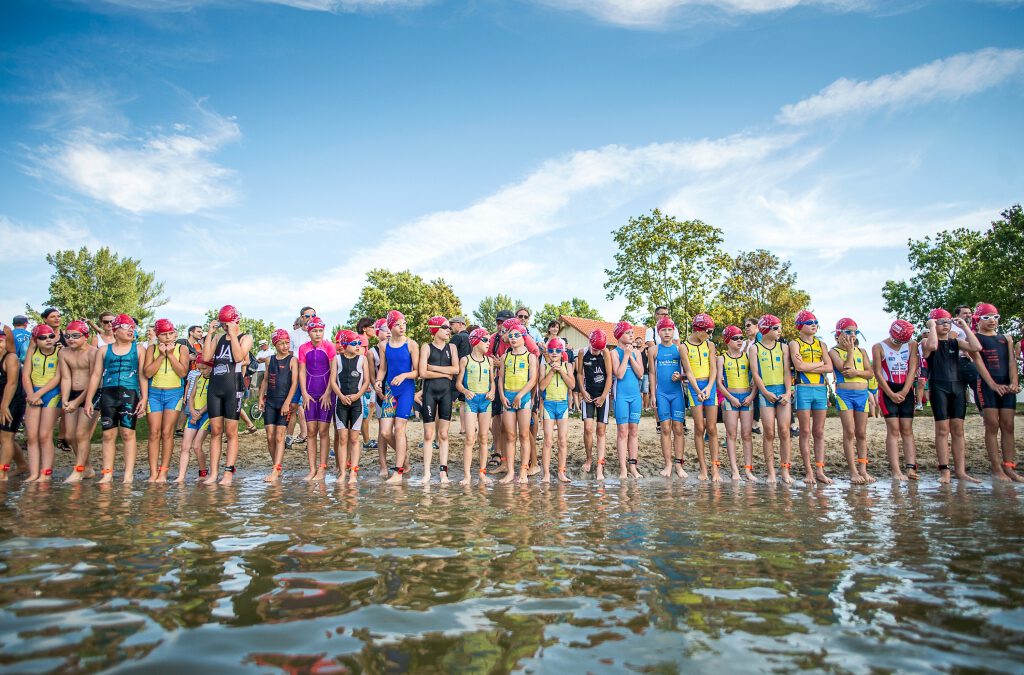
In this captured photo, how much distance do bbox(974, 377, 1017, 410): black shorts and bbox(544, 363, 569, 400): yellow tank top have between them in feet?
20.3

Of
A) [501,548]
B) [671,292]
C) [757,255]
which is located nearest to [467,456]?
[501,548]

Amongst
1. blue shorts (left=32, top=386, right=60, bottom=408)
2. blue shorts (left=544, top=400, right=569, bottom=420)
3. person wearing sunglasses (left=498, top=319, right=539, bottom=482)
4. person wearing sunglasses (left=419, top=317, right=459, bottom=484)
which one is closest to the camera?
blue shorts (left=32, top=386, right=60, bottom=408)

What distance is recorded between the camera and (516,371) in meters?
10.2

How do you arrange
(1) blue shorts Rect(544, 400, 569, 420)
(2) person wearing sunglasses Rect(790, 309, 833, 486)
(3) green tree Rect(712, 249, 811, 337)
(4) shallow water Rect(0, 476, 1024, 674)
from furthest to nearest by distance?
(3) green tree Rect(712, 249, 811, 337), (1) blue shorts Rect(544, 400, 569, 420), (2) person wearing sunglasses Rect(790, 309, 833, 486), (4) shallow water Rect(0, 476, 1024, 674)

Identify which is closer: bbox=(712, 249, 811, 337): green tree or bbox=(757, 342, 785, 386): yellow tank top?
bbox=(757, 342, 785, 386): yellow tank top

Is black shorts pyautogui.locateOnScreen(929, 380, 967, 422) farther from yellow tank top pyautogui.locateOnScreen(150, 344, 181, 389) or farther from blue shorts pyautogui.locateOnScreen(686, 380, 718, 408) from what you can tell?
yellow tank top pyautogui.locateOnScreen(150, 344, 181, 389)

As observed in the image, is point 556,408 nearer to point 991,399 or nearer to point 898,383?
point 898,383

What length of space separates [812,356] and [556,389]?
13.2ft

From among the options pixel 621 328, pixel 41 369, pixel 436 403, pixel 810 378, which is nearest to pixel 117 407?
pixel 41 369

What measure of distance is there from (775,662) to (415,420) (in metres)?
18.1

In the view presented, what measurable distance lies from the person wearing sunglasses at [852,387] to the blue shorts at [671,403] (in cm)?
234

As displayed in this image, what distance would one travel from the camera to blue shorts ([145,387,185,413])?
31.0 ft

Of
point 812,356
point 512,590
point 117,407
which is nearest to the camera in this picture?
point 512,590

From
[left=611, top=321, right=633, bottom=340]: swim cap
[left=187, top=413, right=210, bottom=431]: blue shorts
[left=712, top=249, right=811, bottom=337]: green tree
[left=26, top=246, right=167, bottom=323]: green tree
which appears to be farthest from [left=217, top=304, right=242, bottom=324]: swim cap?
[left=26, top=246, right=167, bottom=323]: green tree
